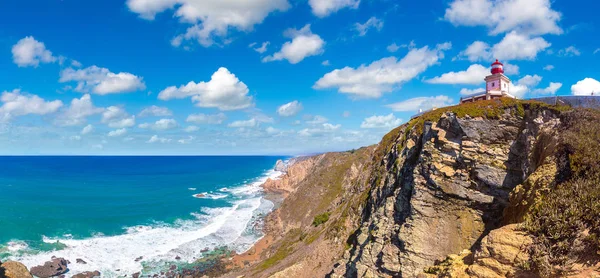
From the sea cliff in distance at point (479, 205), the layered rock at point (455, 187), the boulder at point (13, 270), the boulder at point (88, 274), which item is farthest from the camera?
the boulder at point (88, 274)

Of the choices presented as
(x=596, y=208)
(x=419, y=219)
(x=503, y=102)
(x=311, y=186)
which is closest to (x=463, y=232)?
(x=419, y=219)

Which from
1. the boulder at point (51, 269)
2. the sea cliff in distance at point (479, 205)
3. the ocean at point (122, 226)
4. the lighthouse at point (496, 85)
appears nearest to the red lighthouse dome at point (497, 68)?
the lighthouse at point (496, 85)

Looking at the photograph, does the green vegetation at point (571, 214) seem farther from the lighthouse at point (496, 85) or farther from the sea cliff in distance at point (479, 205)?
the lighthouse at point (496, 85)

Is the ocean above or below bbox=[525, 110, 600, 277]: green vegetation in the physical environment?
below

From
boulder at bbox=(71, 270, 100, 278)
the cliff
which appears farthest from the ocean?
the cliff

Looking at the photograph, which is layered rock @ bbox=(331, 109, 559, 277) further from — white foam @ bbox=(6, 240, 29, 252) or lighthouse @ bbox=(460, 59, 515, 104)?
white foam @ bbox=(6, 240, 29, 252)

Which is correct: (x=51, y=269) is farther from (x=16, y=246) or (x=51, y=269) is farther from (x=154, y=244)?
(x=154, y=244)

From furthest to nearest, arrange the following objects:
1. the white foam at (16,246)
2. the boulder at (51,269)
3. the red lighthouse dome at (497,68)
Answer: the white foam at (16,246) < the boulder at (51,269) < the red lighthouse dome at (497,68)
